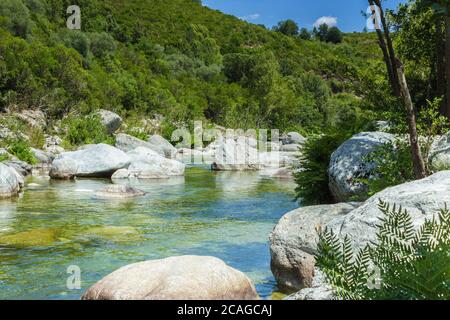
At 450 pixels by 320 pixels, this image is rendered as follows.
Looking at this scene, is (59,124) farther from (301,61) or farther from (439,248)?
(301,61)

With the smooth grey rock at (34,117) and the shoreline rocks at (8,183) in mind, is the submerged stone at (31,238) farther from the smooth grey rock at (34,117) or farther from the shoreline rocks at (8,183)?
the smooth grey rock at (34,117)

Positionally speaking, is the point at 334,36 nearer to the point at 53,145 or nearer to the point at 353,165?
the point at 53,145

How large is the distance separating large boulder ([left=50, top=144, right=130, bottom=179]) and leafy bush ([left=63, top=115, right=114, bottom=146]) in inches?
282

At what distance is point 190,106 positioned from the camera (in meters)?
45.7

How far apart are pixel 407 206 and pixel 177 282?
6.37ft

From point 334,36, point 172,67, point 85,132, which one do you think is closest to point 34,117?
point 85,132

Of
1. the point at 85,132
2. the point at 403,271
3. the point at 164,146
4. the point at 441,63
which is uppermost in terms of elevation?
the point at 441,63

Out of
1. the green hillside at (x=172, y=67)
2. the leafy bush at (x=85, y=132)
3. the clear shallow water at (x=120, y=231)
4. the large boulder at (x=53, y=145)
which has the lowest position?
the clear shallow water at (x=120, y=231)

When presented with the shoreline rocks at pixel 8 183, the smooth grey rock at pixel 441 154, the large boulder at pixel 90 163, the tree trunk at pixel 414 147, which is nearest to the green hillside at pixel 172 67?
the smooth grey rock at pixel 441 154

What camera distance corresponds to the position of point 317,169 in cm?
961

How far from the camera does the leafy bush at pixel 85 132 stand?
25312 mm

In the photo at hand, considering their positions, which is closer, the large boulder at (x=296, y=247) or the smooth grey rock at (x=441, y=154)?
the large boulder at (x=296, y=247)

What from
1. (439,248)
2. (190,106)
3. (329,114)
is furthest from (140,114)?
(439,248)

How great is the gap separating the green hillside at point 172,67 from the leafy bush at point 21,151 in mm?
9894
